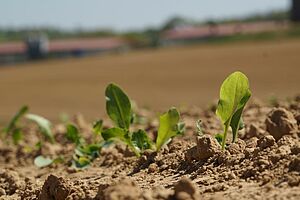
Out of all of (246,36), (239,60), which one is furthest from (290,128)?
(246,36)

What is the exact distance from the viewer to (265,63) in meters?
16.8

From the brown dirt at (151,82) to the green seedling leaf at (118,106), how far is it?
21.4ft

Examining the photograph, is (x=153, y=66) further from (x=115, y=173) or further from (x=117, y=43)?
(x=117, y=43)

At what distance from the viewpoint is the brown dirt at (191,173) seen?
200 centimetres

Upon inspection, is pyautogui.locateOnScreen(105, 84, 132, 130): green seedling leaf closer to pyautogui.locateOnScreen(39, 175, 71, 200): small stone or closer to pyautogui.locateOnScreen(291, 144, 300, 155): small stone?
pyautogui.locateOnScreen(39, 175, 71, 200): small stone

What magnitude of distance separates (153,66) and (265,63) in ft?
18.6

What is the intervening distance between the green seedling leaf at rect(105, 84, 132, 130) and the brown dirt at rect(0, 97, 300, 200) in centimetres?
18

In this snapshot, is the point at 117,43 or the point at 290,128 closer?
the point at 290,128

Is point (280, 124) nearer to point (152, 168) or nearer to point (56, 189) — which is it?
point (152, 168)

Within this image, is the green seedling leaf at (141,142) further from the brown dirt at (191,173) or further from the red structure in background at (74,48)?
the red structure in background at (74,48)

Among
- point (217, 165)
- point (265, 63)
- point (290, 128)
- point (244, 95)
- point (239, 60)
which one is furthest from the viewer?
point (239, 60)

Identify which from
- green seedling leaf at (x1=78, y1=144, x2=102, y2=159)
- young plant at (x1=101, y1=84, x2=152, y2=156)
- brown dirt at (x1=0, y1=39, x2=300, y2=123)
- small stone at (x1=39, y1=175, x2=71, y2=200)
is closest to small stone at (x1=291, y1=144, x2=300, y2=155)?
small stone at (x1=39, y1=175, x2=71, y2=200)

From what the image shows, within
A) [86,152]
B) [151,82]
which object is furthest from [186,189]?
[151,82]

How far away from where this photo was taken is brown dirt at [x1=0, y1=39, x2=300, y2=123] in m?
12.4
